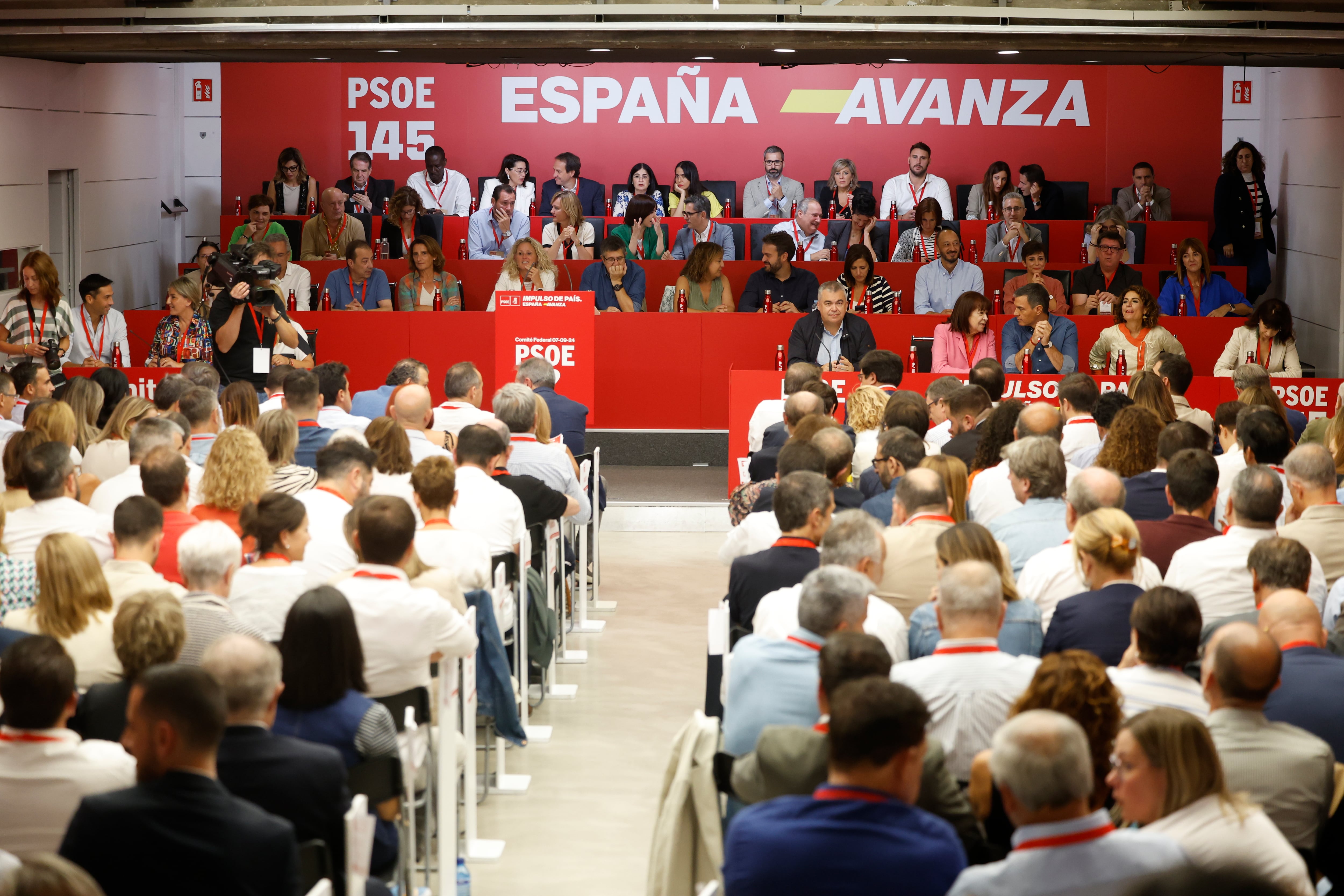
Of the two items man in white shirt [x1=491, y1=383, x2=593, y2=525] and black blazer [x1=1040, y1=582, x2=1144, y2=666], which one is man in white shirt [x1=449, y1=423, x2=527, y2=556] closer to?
man in white shirt [x1=491, y1=383, x2=593, y2=525]

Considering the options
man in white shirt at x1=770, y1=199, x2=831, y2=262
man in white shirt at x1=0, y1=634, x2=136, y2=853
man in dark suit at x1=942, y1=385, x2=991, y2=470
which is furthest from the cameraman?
man in white shirt at x1=0, y1=634, x2=136, y2=853

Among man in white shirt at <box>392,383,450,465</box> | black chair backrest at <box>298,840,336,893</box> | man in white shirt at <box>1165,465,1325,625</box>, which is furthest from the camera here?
man in white shirt at <box>392,383,450,465</box>

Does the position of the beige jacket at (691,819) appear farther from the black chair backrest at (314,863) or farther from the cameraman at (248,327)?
the cameraman at (248,327)

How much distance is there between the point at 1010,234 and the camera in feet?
39.8

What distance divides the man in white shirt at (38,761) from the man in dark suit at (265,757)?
236 millimetres

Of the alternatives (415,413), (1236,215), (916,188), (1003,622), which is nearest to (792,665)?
(1003,622)

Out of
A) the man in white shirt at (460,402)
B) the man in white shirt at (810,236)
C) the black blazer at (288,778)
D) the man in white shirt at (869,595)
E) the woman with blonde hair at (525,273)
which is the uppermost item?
the man in white shirt at (810,236)

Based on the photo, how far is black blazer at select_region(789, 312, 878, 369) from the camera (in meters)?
9.78

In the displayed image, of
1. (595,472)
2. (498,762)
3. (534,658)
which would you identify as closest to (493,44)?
(595,472)

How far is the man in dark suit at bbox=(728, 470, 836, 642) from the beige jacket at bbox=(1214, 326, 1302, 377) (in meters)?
5.65

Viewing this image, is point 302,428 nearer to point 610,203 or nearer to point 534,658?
point 534,658

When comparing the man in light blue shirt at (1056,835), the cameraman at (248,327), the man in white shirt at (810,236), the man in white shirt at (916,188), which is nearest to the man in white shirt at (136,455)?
the cameraman at (248,327)

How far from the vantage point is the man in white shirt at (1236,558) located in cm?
447

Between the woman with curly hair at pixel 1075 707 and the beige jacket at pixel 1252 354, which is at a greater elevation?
the beige jacket at pixel 1252 354
